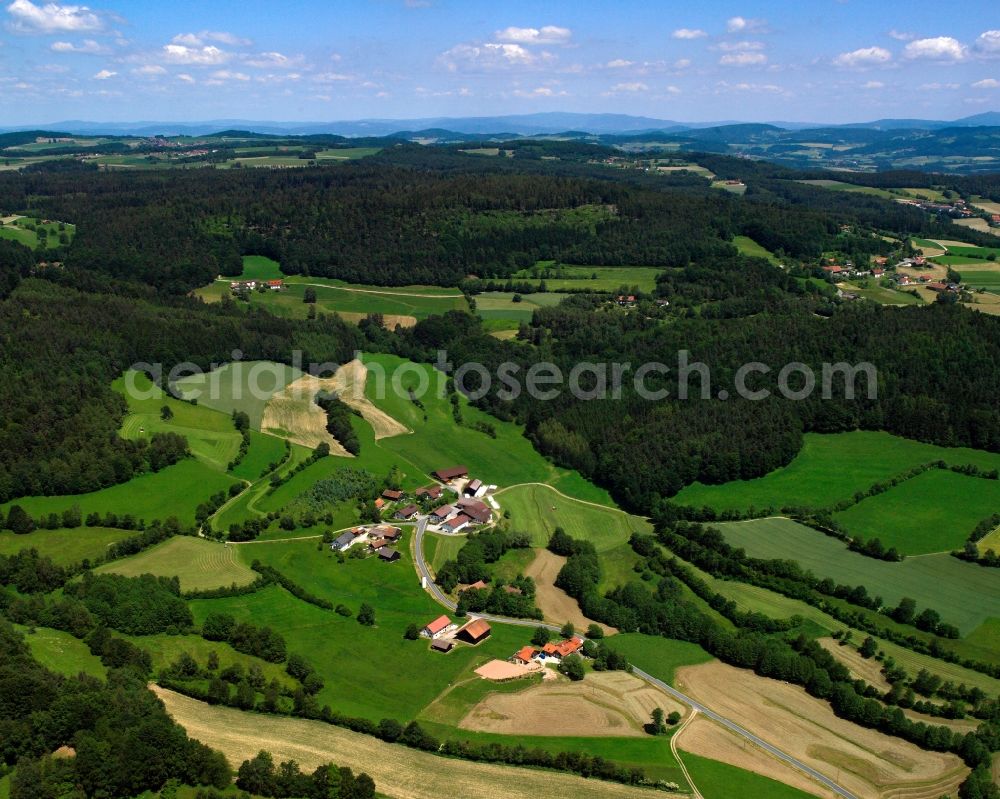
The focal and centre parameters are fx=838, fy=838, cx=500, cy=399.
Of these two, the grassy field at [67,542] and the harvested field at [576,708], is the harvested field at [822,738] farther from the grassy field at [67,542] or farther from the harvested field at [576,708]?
the grassy field at [67,542]

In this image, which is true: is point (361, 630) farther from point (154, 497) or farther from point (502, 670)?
point (154, 497)

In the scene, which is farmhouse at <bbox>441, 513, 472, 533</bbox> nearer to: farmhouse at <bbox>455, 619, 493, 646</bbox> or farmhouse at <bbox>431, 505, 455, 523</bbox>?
farmhouse at <bbox>431, 505, 455, 523</bbox>

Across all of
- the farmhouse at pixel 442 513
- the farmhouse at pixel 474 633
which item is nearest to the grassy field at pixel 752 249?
the farmhouse at pixel 442 513

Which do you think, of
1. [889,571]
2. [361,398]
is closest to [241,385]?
[361,398]

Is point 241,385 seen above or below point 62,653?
above

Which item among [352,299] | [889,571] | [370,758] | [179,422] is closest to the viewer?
[370,758]

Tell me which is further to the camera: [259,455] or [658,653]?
[259,455]

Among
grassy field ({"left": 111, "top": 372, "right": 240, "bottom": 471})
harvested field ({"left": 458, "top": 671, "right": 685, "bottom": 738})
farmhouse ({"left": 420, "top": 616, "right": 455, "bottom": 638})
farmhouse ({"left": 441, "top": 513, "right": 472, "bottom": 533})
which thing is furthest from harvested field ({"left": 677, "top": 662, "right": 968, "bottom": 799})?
grassy field ({"left": 111, "top": 372, "right": 240, "bottom": 471})

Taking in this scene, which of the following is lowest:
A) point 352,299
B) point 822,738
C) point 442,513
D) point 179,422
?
point 822,738
